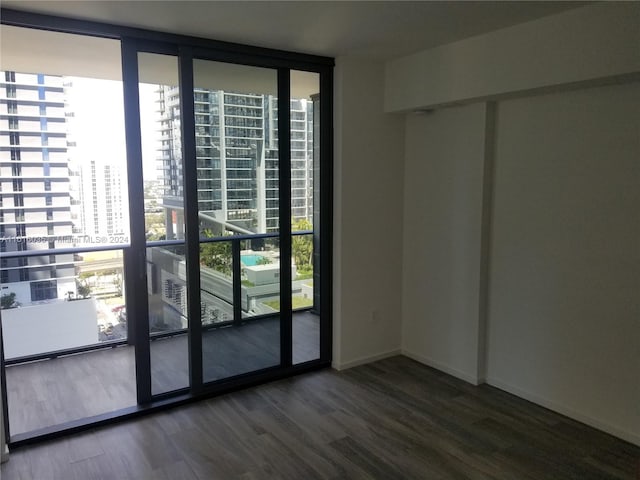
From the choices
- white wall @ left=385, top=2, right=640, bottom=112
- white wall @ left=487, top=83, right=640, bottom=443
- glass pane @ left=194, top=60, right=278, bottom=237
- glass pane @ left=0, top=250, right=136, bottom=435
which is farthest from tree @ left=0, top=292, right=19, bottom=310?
white wall @ left=487, top=83, right=640, bottom=443

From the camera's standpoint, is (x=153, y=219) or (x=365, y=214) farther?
(x=365, y=214)

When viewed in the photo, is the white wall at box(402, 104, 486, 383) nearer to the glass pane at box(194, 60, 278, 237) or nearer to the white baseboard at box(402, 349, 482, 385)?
the white baseboard at box(402, 349, 482, 385)

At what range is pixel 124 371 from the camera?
13.4 feet

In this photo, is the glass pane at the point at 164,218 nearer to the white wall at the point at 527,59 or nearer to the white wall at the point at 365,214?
the white wall at the point at 365,214

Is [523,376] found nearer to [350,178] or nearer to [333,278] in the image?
[333,278]

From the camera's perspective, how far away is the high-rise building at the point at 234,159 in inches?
133

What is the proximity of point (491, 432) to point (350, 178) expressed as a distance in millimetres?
2175

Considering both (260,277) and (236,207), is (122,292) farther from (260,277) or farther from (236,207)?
(236,207)

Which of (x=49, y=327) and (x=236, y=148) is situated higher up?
(x=236, y=148)

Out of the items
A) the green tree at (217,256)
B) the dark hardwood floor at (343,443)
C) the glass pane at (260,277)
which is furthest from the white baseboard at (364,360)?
the green tree at (217,256)

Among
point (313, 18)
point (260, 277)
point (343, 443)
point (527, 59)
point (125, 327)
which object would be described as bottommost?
point (343, 443)

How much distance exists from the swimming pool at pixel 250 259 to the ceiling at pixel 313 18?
5.25 ft

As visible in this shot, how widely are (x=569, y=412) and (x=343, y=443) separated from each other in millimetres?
1593

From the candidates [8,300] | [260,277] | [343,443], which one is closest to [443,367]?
[343,443]
